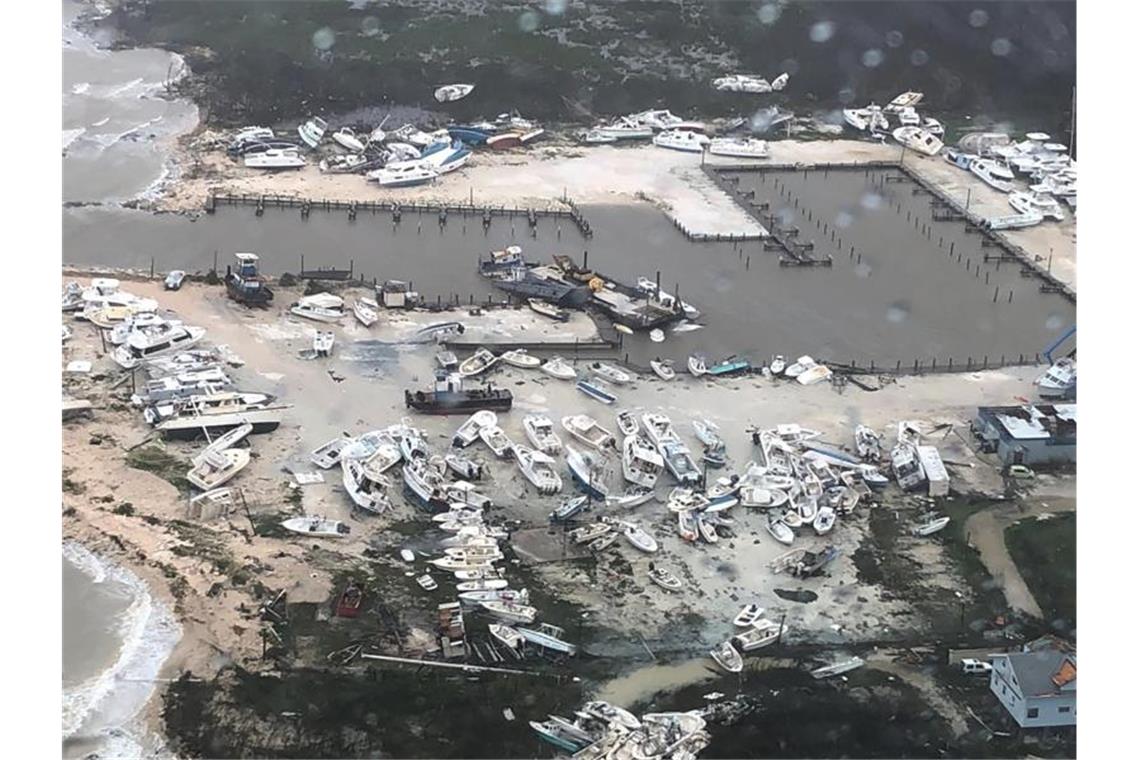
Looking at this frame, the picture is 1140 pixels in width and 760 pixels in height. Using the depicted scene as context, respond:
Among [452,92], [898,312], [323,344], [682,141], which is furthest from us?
[452,92]

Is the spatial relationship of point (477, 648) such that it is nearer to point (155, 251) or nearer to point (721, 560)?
point (721, 560)

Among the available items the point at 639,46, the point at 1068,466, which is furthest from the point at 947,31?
the point at 1068,466

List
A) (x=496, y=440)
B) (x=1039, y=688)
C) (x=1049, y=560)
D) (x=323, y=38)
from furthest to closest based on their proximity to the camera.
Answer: (x=323, y=38) < (x=496, y=440) < (x=1049, y=560) < (x=1039, y=688)

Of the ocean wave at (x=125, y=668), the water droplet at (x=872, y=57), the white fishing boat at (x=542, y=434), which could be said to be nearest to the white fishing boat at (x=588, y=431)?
the white fishing boat at (x=542, y=434)

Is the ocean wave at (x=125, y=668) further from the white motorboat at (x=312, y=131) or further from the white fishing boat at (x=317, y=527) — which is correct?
the white motorboat at (x=312, y=131)

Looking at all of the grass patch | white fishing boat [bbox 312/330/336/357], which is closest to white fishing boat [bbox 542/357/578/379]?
white fishing boat [bbox 312/330/336/357]

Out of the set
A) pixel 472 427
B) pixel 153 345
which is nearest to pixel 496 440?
pixel 472 427

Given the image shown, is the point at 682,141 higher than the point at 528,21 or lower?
Answer: lower

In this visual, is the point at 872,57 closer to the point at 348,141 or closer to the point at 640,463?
the point at 348,141
